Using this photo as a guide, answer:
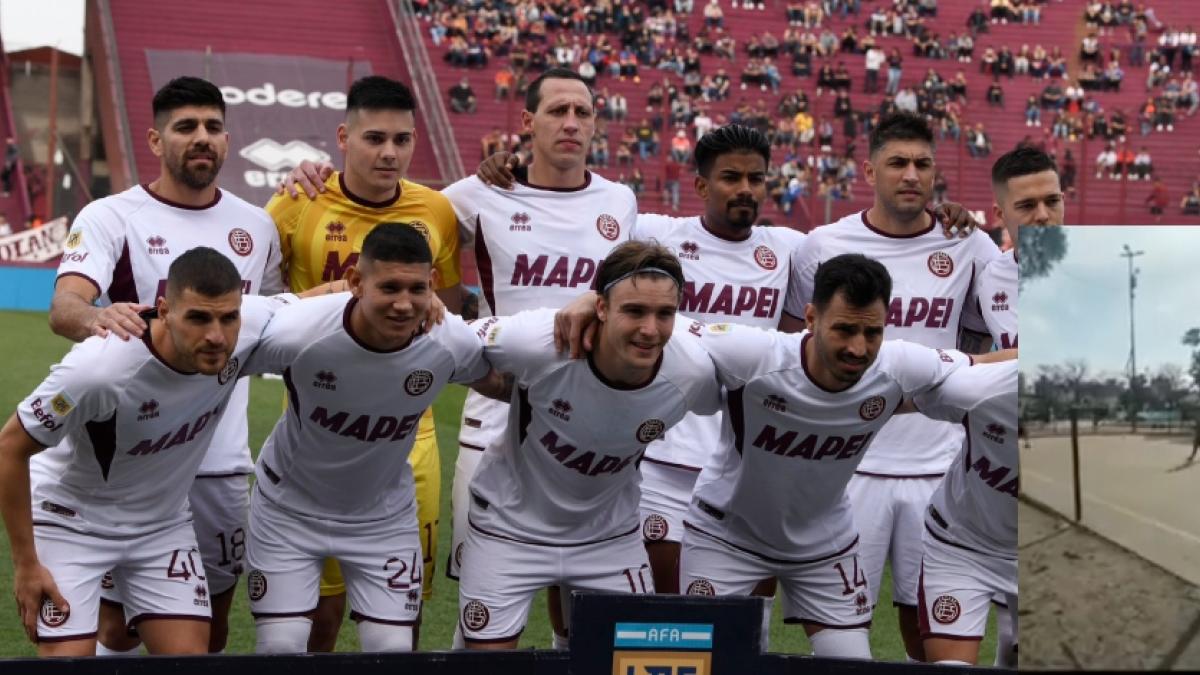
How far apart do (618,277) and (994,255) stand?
96.8 inches

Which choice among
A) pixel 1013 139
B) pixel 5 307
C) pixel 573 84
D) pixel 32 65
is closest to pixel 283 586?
pixel 573 84

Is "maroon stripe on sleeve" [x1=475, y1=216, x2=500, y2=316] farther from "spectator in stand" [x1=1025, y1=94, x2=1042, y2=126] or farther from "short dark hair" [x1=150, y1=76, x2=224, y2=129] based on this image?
"spectator in stand" [x1=1025, y1=94, x2=1042, y2=126]

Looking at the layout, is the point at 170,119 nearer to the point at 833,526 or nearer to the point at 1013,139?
the point at 833,526

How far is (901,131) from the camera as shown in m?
6.94

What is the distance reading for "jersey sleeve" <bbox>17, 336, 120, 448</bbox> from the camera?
5277 mm

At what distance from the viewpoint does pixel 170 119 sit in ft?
20.8

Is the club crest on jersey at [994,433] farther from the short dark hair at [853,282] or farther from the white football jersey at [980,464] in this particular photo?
the short dark hair at [853,282]

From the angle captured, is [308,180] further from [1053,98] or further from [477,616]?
[1053,98]

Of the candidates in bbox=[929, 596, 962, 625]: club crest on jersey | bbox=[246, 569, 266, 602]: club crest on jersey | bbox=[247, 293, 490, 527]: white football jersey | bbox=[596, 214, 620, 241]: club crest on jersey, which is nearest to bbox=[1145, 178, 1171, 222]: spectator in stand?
bbox=[596, 214, 620, 241]: club crest on jersey

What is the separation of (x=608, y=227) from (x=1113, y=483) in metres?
4.83

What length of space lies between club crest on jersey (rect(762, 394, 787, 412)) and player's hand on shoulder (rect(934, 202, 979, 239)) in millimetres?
1752

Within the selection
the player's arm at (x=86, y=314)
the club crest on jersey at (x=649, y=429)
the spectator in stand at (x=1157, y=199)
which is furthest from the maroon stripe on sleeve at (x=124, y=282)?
the spectator in stand at (x=1157, y=199)

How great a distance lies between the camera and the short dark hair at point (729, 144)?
266 inches

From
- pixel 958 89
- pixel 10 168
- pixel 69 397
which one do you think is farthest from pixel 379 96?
pixel 958 89
